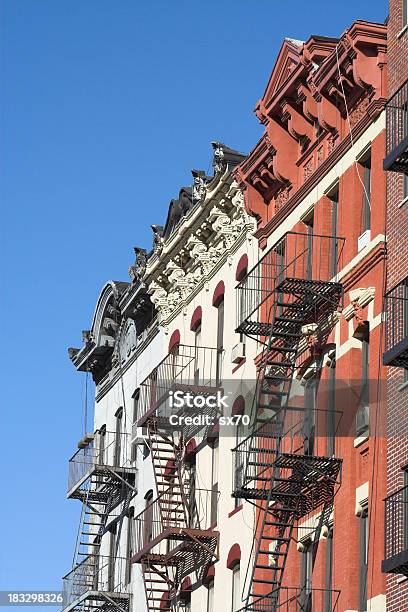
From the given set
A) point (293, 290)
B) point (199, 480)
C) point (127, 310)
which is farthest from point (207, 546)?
point (127, 310)

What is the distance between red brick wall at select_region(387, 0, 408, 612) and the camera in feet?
108

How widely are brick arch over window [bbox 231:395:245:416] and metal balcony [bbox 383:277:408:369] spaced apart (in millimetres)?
11401

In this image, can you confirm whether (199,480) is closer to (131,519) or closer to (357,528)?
(131,519)

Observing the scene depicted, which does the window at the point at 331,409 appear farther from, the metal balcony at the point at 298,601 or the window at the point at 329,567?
the metal balcony at the point at 298,601

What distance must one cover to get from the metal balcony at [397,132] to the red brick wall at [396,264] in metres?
0.73

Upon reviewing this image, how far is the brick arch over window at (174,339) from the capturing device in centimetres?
5289

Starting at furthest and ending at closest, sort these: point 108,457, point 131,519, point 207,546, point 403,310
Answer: point 108,457, point 131,519, point 207,546, point 403,310

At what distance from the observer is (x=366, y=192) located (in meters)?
38.2

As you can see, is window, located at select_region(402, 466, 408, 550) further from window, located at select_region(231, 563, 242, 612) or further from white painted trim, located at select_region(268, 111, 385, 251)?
window, located at select_region(231, 563, 242, 612)

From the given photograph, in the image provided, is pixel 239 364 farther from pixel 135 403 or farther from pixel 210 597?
pixel 135 403

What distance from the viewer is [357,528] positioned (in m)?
35.6

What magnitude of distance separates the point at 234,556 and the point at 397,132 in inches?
544

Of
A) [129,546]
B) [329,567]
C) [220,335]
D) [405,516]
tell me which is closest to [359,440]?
[329,567]

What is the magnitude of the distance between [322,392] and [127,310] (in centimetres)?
1938
